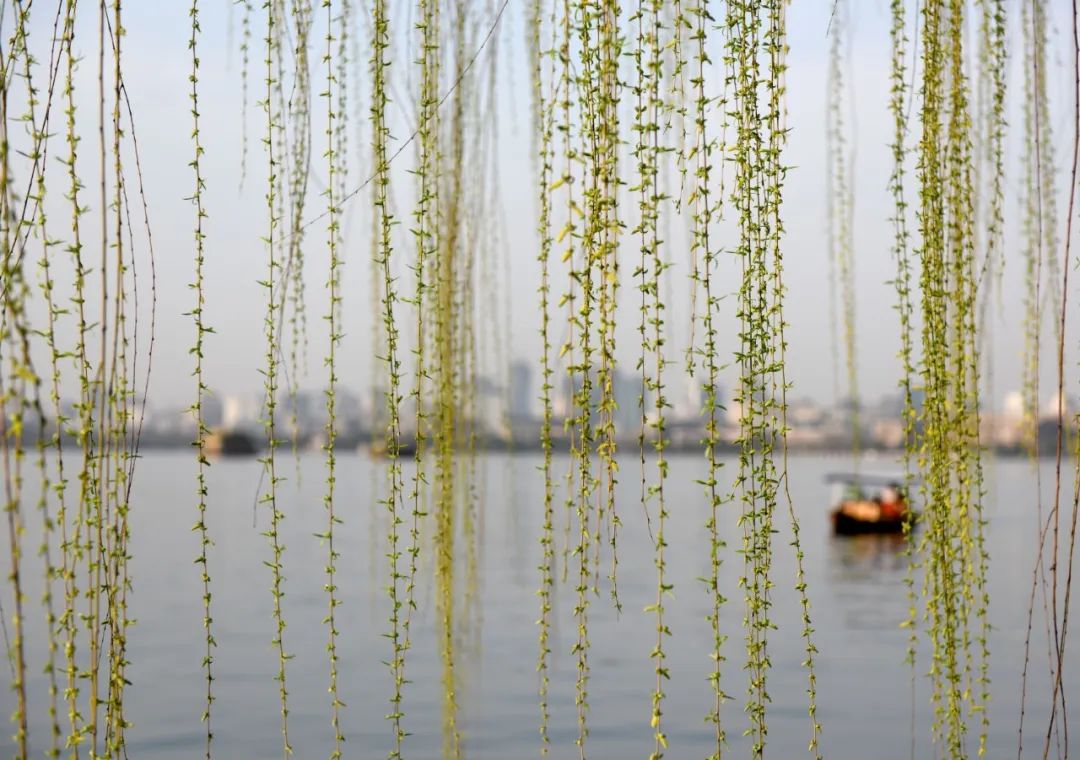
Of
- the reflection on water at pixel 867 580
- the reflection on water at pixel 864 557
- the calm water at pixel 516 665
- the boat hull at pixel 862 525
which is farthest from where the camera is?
the boat hull at pixel 862 525

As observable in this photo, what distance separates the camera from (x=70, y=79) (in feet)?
6.43

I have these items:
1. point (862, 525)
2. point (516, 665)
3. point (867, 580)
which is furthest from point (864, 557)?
point (516, 665)

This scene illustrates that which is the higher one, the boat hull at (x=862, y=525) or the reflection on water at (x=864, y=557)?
the boat hull at (x=862, y=525)

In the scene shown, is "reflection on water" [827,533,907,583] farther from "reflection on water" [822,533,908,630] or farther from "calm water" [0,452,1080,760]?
"calm water" [0,452,1080,760]

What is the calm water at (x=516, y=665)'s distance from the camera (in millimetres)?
8555

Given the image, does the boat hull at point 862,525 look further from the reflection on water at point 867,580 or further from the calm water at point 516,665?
the calm water at point 516,665

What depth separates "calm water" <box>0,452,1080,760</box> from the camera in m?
8.55

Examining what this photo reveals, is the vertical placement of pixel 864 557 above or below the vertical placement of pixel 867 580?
below

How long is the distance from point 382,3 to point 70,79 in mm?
576

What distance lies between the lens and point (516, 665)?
12.2m

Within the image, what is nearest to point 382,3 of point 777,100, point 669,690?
point 777,100

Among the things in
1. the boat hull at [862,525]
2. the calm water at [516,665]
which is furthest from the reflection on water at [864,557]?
the boat hull at [862,525]

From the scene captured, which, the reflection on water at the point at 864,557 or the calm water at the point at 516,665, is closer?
the calm water at the point at 516,665

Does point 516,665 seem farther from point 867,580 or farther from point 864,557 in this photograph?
point 864,557
